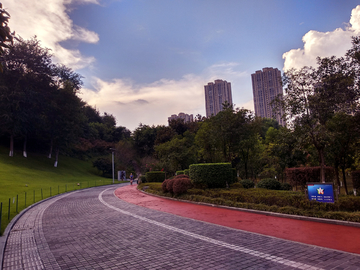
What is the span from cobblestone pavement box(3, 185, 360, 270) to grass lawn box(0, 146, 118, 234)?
10171 mm

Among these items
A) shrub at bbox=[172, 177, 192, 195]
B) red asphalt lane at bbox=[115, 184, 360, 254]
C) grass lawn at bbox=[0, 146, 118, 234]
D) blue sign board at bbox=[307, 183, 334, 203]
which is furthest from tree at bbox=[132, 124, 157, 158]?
blue sign board at bbox=[307, 183, 334, 203]

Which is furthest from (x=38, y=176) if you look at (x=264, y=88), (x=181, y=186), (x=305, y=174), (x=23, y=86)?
(x=264, y=88)

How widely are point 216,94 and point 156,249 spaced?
11438cm

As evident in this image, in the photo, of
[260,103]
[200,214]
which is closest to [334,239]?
[200,214]

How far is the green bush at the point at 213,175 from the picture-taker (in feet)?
59.9

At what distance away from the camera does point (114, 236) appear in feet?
27.9

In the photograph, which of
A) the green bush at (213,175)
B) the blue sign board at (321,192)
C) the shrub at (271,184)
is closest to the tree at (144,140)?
the green bush at (213,175)

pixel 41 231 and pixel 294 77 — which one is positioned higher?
pixel 294 77

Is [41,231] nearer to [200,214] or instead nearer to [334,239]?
[200,214]

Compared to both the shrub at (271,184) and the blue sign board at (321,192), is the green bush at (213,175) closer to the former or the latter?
the shrub at (271,184)

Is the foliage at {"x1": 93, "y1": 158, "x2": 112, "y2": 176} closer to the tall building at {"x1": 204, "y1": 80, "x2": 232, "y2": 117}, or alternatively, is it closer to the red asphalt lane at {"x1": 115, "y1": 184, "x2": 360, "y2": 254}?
the red asphalt lane at {"x1": 115, "y1": 184, "x2": 360, "y2": 254}

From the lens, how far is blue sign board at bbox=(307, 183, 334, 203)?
1023 centimetres

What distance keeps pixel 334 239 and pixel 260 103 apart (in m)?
125

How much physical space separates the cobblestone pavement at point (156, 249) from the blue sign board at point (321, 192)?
4219 mm
